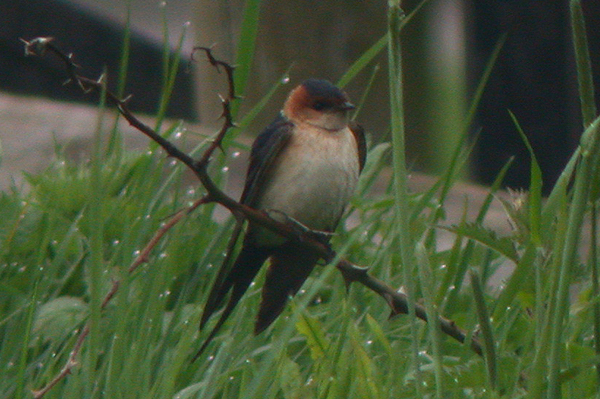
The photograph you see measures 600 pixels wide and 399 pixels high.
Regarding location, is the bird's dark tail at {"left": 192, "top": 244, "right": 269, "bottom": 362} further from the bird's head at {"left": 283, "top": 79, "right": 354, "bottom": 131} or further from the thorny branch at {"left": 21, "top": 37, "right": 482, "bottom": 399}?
the bird's head at {"left": 283, "top": 79, "right": 354, "bottom": 131}

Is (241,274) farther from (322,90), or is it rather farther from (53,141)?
(53,141)

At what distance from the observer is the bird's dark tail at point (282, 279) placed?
2328 mm

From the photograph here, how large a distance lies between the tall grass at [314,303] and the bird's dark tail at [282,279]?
0.14 feet

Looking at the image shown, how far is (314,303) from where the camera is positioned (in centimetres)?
288

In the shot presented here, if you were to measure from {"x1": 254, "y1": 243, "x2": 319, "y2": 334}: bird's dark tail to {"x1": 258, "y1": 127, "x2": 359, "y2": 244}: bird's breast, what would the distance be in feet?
0.46

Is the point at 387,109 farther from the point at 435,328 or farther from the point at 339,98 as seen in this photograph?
the point at 435,328

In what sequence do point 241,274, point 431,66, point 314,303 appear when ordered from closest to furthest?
point 241,274, point 314,303, point 431,66

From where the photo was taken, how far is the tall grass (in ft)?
4.44

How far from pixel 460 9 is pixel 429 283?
4.99m

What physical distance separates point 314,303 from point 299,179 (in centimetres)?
37

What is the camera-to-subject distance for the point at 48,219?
2.79 metres

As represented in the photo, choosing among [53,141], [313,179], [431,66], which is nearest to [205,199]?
[313,179]

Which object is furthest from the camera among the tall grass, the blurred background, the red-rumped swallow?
the blurred background

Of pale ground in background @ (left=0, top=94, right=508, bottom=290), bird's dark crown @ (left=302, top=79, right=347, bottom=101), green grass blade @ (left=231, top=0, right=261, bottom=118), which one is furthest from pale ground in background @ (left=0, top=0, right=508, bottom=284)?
green grass blade @ (left=231, top=0, right=261, bottom=118)
